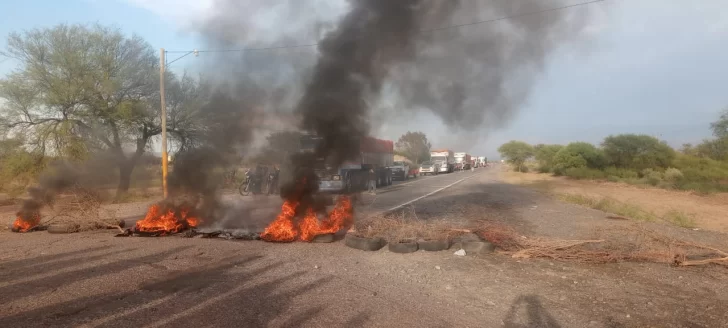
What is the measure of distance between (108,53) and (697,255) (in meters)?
20.6

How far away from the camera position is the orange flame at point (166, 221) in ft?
33.0

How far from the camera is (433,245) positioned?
26.7ft

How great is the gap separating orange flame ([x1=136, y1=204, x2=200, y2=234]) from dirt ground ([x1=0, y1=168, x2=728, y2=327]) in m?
1.15

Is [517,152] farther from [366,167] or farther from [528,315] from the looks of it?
[528,315]

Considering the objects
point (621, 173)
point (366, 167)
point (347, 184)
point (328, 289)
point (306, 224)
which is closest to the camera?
point (328, 289)

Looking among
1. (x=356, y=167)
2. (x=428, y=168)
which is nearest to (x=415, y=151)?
(x=428, y=168)

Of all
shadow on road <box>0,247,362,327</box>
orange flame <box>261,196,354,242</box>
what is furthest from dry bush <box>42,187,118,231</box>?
orange flame <box>261,196,354,242</box>

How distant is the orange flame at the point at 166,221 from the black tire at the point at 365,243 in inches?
170

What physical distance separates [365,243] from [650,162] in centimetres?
3242

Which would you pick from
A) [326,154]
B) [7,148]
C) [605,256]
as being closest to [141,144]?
[7,148]

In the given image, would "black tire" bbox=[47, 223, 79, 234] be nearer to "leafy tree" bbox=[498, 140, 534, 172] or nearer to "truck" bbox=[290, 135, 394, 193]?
"truck" bbox=[290, 135, 394, 193]

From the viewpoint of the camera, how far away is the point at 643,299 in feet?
17.9

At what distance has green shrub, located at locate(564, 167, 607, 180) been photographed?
1391 inches

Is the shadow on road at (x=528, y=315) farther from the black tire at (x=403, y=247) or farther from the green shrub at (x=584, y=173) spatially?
the green shrub at (x=584, y=173)
